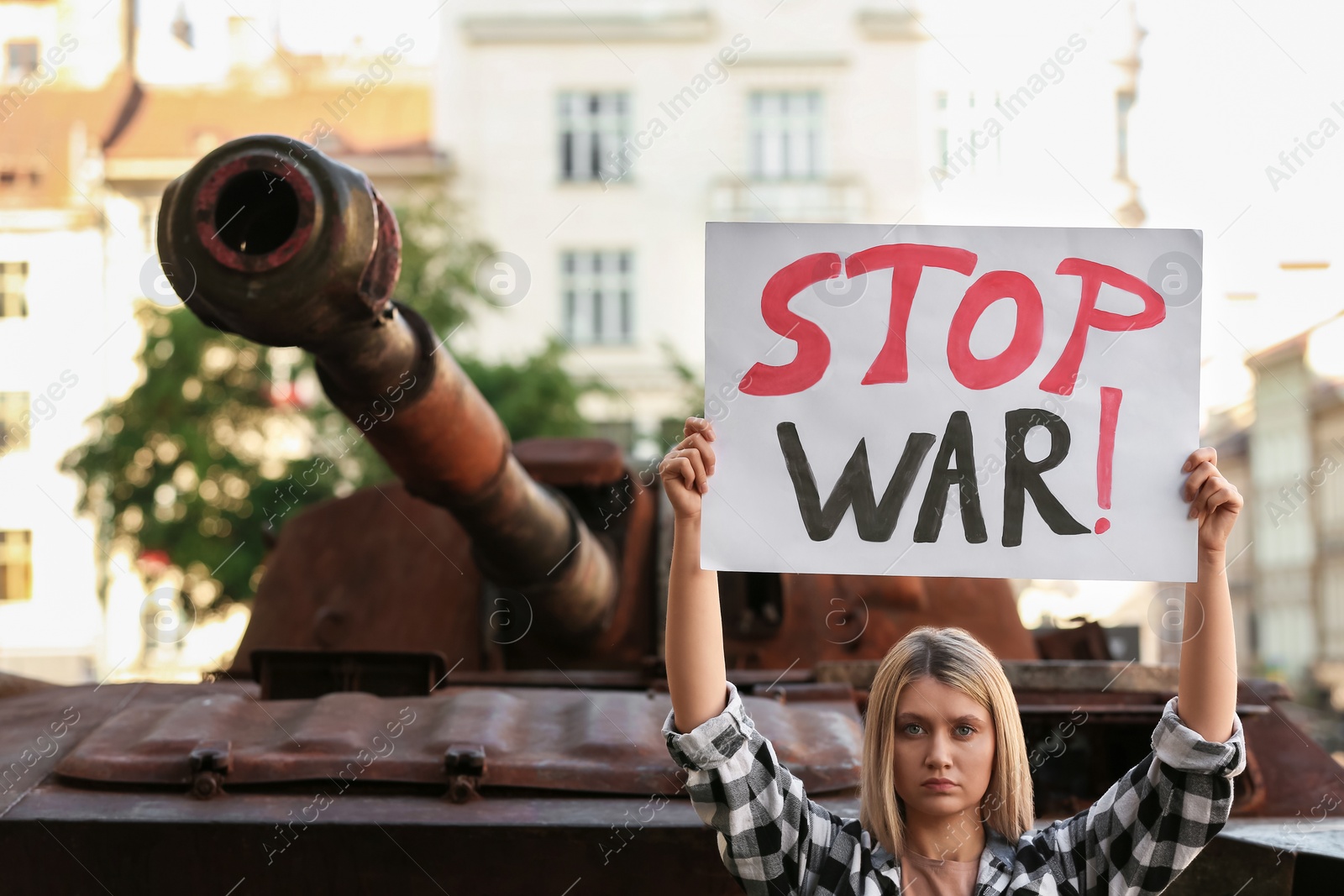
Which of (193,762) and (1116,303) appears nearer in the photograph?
(1116,303)

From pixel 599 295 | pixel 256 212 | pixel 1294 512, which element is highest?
pixel 599 295

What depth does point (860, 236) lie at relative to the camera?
271cm

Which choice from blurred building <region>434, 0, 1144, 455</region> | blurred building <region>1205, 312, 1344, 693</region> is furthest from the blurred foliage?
blurred building <region>1205, 312, 1344, 693</region>

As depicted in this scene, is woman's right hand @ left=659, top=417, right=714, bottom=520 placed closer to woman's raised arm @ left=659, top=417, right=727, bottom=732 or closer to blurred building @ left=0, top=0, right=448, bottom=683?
woman's raised arm @ left=659, top=417, right=727, bottom=732

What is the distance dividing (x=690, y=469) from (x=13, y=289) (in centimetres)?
2800

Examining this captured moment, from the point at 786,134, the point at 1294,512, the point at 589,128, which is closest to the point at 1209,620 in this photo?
the point at 786,134

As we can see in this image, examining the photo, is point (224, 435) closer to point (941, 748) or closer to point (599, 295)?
point (599, 295)

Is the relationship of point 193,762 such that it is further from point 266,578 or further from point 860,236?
point 266,578

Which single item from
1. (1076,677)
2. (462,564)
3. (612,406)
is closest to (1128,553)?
(1076,677)

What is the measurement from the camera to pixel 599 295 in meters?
26.3

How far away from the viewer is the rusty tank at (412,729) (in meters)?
3.08

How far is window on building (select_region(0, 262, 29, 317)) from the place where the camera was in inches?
1054

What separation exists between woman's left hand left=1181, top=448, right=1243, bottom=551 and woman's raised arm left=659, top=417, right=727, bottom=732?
0.79 metres

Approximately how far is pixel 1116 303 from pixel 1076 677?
1.79 m
